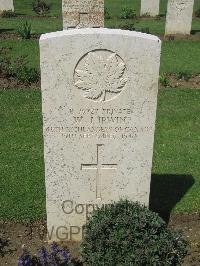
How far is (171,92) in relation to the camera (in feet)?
35.2

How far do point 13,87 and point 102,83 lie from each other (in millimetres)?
6719

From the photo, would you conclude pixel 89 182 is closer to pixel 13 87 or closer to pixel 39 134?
pixel 39 134

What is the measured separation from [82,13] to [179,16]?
16.2 ft

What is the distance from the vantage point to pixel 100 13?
45.5ft

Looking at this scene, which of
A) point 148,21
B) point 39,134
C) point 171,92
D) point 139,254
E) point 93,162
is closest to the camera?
point 139,254

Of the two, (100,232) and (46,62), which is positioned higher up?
(46,62)

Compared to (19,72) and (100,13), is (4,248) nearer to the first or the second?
(19,72)

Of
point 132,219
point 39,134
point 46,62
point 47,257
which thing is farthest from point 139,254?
point 39,134

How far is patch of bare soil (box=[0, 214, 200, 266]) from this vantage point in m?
5.20

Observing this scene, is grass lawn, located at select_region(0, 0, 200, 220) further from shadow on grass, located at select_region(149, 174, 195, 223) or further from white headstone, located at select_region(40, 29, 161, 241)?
A: white headstone, located at select_region(40, 29, 161, 241)

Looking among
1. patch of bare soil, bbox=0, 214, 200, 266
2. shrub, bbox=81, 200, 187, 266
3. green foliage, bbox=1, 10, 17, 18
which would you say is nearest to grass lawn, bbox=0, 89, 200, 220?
patch of bare soil, bbox=0, 214, 200, 266

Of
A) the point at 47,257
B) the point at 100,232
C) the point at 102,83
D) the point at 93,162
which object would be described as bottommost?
the point at 47,257

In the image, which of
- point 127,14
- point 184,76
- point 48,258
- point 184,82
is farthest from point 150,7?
point 48,258

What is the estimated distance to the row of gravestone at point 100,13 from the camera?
13.7 metres
